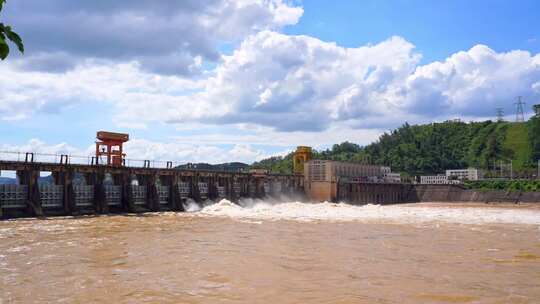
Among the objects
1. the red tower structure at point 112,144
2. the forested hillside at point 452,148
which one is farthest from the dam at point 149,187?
the forested hillside at point 452,148

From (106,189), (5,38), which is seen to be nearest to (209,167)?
(106,189)

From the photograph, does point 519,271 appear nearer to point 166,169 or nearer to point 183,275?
point 183,275

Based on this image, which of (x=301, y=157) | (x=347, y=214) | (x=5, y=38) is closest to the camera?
(x=5, y=38)

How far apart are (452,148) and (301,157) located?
8544 cm

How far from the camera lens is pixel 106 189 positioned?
3941 centimetres

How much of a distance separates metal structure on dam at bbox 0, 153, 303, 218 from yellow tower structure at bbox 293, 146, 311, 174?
2162cm

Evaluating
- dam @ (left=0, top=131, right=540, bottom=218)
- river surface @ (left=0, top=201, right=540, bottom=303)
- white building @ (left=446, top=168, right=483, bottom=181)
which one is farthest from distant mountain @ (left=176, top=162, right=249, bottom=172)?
white building @ (left=446, top=168, right=483, bottom=181)

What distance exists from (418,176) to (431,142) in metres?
18.4

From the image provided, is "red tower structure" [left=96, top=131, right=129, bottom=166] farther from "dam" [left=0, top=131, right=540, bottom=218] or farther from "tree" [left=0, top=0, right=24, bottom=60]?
"tree" [left=0, top=0, right=24, bottom=60]

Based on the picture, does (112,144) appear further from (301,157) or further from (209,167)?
(209,167)

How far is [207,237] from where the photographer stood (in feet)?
79.0

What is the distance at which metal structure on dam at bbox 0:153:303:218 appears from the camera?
33.5m

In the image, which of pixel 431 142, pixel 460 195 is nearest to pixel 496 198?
pixel 460 195

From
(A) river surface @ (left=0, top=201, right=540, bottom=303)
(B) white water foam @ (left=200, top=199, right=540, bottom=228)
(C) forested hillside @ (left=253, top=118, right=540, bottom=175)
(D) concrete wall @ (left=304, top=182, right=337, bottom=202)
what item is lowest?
(B) white water foam @ (left=200, top=199, right=540, bottom=228)
